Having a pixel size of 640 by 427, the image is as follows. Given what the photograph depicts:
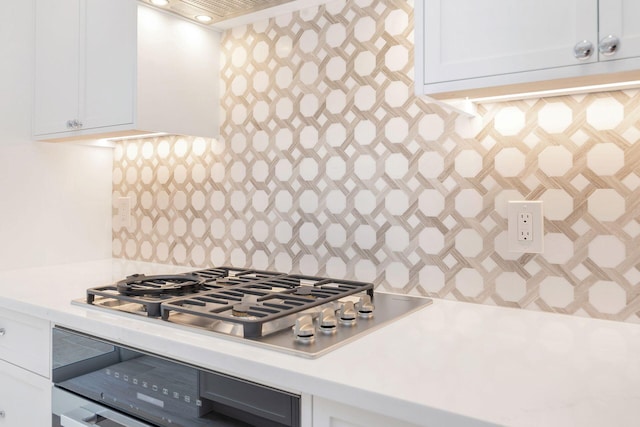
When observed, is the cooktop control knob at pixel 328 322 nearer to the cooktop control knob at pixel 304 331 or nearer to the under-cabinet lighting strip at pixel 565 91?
the cooktop control knob at pixel 304 331

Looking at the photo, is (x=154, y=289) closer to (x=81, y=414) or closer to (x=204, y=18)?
(x=81, y=414)

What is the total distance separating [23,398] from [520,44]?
1669mm

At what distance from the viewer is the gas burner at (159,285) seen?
137 cm

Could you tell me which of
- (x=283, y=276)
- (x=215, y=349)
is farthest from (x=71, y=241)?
(x=215, y=349)

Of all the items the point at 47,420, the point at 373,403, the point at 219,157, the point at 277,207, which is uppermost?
the point at 219,157

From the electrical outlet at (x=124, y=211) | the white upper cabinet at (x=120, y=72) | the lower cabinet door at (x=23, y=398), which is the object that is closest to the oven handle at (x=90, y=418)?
the lower cabinet door at (x=23, y=398)

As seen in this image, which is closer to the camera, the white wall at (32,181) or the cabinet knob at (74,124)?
the cabinet knob at (74,124)

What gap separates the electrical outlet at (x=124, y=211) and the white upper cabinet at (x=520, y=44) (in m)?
1.62

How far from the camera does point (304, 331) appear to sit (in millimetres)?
1001

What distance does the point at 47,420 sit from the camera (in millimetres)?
1392

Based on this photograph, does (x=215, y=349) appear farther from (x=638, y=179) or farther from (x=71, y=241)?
(x=71, y=241)

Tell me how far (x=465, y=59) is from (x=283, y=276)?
0.87 m

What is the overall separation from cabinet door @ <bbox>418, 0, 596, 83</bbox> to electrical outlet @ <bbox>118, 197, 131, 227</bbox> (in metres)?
1.65

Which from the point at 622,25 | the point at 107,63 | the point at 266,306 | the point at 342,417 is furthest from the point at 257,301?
the point at 107,63
